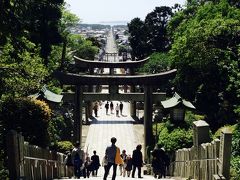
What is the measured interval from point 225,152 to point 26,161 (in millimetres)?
4662

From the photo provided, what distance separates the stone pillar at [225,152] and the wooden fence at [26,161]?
4.22 m

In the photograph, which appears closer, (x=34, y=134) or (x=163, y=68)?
(x=34, y=134)

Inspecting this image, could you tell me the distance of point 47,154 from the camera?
52.5ft

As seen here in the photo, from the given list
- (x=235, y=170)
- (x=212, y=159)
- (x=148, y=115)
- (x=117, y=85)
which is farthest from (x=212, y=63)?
(x=212, y=159)

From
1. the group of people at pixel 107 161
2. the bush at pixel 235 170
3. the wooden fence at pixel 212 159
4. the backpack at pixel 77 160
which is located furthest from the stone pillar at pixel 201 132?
the backpack at pixel 77 160

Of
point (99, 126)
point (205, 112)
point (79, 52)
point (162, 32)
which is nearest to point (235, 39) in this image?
point (205, 112)

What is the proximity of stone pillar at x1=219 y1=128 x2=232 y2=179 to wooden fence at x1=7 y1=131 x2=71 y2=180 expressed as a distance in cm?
422

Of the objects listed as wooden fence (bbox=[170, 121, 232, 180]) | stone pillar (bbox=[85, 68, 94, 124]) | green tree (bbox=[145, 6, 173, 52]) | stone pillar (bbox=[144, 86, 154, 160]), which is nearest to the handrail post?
wooden fence (bbox=[170, 121, 232, 180])

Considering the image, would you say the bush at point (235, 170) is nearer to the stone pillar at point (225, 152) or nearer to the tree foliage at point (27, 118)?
the stone pillar at point (225, 152)

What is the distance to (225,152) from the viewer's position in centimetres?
979

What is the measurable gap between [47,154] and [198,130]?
6.00m

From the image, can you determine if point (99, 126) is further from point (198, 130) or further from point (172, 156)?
point (198, 130)

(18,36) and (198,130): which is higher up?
(18,36)

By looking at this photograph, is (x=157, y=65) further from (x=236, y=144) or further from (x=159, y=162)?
(x=159, y=162)
